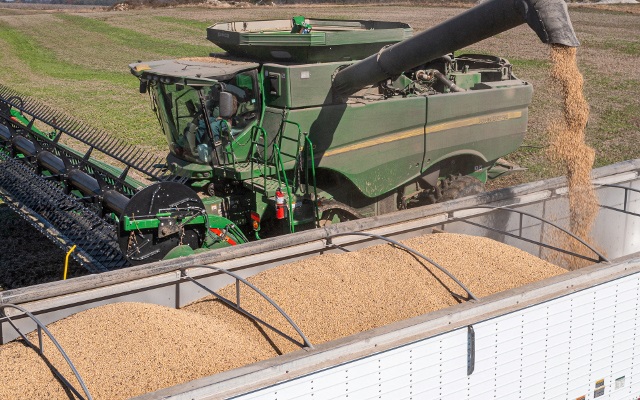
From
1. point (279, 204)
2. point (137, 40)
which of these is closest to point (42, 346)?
point (279, 204)

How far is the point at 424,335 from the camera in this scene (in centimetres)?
429

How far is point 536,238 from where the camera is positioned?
279 inches

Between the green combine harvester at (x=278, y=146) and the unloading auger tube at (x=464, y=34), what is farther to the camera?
the green combine harvester at (x=278, y=146)

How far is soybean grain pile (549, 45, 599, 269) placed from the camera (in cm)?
634

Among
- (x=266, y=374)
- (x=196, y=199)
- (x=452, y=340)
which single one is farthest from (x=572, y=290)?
(x=196, y=199)

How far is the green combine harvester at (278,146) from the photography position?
6.88 m

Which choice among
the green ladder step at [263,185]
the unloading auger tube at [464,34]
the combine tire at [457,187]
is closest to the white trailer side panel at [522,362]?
the unloading auger tube at [464,34]

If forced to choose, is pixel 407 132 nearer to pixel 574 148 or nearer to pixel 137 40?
pixel 574 148

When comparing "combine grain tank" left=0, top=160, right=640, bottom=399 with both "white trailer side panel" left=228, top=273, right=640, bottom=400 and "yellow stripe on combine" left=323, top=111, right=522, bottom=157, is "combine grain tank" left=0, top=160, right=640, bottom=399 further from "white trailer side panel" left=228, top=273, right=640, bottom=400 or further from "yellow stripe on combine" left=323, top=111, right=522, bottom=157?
"yellow stripe on combine" left=323, top=111, right=522, bottom=157

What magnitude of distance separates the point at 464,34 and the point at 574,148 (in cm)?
136

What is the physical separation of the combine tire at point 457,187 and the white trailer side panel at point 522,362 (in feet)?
12.8

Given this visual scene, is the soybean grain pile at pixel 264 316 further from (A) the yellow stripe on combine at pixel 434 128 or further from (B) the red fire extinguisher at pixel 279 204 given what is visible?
(A) the yellow stripe on combine at pixel 434 128

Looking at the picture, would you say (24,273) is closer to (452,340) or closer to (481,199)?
(481,199)

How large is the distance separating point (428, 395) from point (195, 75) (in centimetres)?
435
